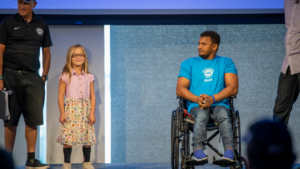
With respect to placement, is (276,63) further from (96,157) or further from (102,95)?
(96,157)

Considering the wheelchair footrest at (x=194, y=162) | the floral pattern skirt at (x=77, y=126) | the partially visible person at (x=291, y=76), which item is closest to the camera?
the wheelchair footrest at (x=194, y=162)

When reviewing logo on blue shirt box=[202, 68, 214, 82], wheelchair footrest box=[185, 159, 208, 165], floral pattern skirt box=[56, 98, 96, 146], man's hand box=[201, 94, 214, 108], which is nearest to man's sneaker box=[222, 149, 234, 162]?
wheelchair footrest box=[185, 159, 208, 165]

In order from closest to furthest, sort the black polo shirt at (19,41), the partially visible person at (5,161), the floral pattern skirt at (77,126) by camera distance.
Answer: the partially visible person at (5,161), the black polo shirt at (19,41), the floral pattern skirt at (77,126)

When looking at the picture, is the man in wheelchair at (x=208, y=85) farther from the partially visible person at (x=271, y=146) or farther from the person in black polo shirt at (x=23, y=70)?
the partially visible person at (x=271, y=146)

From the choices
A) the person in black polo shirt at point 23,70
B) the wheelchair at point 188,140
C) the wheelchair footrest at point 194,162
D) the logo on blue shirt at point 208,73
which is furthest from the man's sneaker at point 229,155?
the person in black polo shirt at point 23,70

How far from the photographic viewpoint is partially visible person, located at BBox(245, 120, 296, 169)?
2.48 ft

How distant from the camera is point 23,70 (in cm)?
281

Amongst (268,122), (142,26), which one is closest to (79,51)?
(142,26)

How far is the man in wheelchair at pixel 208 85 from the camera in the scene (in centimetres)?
240

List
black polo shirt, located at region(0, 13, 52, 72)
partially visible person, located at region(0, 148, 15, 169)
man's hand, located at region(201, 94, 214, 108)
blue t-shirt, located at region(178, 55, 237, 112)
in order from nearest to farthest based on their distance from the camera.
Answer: partially visible person, located at region(0, 148, 15, 169)
man's hand, located at region(201, 94, 214, 108)
blue t-shirt, located at region(178, 55, 237, 112)
black polo shirt, located at region(0, 13, 52, 72)

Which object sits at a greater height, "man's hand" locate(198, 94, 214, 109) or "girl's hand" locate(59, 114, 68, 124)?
"man's hand" locate(198, 94, 214, 109)

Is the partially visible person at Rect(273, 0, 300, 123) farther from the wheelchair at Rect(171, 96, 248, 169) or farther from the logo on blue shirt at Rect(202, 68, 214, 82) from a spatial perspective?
the logo on blue shirt at Rect(202, 68, 214, 82)

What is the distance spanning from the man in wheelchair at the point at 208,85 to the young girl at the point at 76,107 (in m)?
0.92

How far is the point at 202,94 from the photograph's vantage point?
Result: 2514 millimetres
